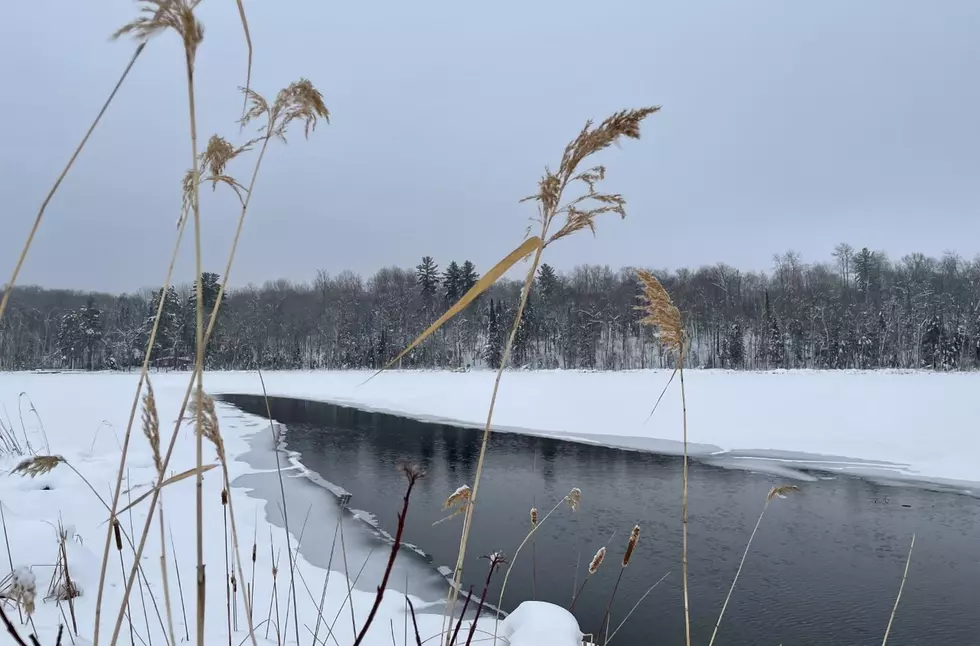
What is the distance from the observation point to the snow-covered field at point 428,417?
11.3 ft

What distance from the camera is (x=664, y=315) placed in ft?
4.61

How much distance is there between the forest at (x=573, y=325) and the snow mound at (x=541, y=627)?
144ft

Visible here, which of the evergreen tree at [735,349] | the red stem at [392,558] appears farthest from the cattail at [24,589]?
the evergreen tree at [735,349]

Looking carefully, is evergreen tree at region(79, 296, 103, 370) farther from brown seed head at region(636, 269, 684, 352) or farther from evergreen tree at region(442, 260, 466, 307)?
brown seed head at region(636, 269, 684, 352)

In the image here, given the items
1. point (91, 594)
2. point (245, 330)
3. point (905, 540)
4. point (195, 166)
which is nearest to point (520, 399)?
point (905, 540)

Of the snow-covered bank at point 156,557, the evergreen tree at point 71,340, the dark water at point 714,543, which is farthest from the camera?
the evergreen tree at point 71,340

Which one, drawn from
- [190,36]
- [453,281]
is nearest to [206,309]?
[190,36]

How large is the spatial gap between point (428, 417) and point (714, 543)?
41.9 ft

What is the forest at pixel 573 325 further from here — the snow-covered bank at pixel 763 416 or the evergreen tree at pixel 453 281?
the snow-covered bank at pixel 763 416

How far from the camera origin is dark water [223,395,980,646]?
15.7 feet

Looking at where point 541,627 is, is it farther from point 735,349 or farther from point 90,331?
point 90,331

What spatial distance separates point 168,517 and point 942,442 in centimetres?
1403

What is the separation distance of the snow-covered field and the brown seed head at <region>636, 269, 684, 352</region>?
103cm

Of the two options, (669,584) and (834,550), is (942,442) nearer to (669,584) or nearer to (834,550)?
(834,550)
